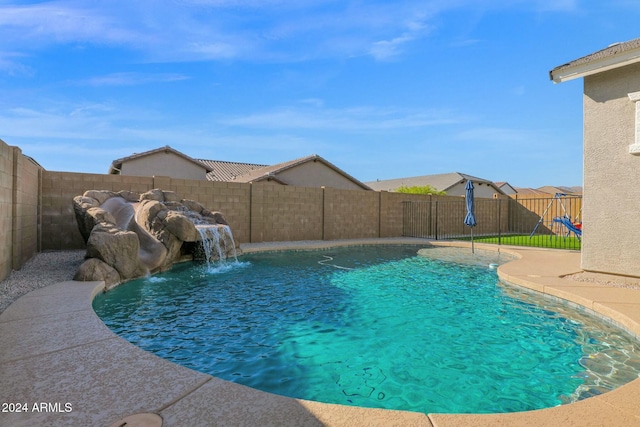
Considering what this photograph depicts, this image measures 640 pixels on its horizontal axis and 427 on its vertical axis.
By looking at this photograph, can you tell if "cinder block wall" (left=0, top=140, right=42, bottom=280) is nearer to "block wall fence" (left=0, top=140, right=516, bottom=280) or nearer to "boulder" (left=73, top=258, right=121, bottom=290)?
"block wall fence" (left=0, top=140, right=516, bottom=280)

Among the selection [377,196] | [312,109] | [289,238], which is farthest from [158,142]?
[377,196]

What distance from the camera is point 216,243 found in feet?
28.7

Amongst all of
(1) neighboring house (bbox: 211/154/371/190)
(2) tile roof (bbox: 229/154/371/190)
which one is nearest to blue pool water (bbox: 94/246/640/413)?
(2) tile roof (bbox: 229/154/371/190)

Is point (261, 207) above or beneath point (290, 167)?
beneath

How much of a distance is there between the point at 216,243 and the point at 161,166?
1529 cm

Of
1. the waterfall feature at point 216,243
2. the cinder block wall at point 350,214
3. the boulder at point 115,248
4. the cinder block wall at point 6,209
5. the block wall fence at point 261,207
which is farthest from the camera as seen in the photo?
the cinder block wall at point 350,214

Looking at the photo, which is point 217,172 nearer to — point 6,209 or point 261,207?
point 261,207

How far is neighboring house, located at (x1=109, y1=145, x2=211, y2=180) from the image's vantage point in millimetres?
20906

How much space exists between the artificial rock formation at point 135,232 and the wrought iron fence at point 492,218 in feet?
35.2

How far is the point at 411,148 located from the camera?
71.1ft

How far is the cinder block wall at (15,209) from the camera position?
17.5 ft

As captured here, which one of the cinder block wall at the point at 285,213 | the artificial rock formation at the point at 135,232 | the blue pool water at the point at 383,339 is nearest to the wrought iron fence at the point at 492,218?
the cinder block wall at the point at 285,213

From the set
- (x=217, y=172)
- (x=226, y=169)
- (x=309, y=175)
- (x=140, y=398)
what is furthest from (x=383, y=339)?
(x=226, y=169)

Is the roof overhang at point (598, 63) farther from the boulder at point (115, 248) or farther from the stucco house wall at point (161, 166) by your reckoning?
the stucco house wall at point (161, 166)
